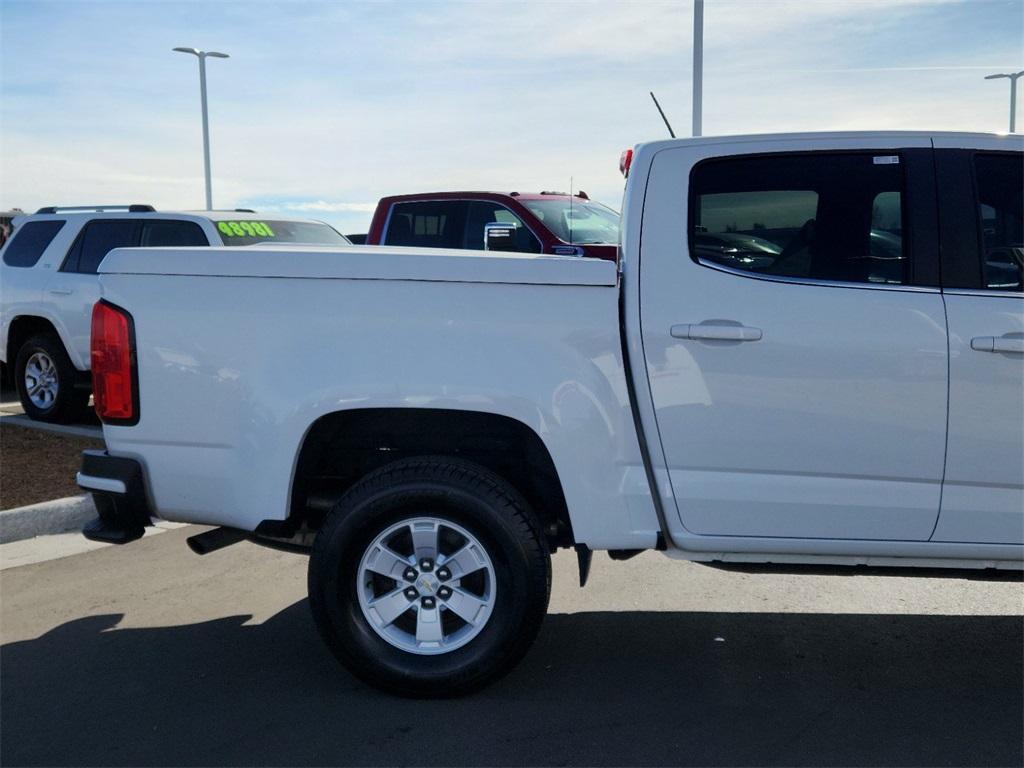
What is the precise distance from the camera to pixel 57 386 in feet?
31.1

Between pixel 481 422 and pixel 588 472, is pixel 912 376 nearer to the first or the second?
pixel 588 472

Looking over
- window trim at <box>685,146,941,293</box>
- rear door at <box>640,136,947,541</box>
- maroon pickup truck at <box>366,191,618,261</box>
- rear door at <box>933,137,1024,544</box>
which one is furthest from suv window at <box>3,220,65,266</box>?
rear door at <box>933,137,1024,544</box>

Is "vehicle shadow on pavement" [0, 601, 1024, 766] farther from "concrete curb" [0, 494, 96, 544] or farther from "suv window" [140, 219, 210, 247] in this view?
"suv window" [140, 219, 210, 247]

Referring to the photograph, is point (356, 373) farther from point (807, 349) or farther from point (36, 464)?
point (36, 464)

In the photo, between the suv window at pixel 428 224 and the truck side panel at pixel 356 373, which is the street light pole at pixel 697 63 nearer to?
the suv window at pixel 428 224

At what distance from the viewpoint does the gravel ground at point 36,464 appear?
6.59 m

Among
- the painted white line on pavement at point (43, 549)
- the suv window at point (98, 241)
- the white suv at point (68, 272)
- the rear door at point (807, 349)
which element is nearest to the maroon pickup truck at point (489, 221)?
the white suv at point (68, 272)

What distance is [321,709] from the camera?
3.84 meters

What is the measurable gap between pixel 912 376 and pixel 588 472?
1155mm

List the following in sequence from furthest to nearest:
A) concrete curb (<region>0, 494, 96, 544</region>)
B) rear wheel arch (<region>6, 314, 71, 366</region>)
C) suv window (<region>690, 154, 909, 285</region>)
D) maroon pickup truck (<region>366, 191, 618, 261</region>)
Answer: rear wheel arch (<region>6, 314, 71, 366</region>), maroon pickup truck (<region>366, 191, 618, 261</region>), concrete curb (<region>0, 494, 96, 544</region>), suv window (<region>690, 154, 909, 285</region>)

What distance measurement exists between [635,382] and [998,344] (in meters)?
1.23

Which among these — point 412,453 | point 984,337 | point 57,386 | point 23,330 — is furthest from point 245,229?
point 984,337

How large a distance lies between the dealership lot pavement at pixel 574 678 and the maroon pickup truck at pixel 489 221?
460cm

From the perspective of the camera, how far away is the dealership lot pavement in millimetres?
3516
